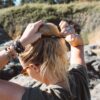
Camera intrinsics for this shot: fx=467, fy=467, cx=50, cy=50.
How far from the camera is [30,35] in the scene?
7.57 ft

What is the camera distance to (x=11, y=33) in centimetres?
2916

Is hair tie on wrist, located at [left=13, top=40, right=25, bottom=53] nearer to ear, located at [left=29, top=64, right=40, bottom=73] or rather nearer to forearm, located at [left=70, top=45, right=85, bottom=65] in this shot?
ear, located at [left=29, top=64, right=40, bottom=73]

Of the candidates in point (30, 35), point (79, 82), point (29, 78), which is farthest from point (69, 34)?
point (29, 78)

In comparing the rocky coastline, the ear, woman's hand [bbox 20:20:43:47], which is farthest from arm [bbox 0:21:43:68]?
the rocky coastline

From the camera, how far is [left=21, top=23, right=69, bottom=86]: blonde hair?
7.88 feet

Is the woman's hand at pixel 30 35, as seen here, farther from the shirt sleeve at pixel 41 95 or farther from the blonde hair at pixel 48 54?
the shirt sleeve at pixel 41 95

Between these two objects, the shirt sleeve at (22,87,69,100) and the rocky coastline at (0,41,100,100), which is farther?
the rocky coastline at (0,41,100,100)

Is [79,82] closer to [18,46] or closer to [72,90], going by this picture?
[72,90]

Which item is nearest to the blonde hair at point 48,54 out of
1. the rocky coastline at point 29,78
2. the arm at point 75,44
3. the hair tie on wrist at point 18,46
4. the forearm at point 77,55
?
the hair tie on wrist at point 18,46

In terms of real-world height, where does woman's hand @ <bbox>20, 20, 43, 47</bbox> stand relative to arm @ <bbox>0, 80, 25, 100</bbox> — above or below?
above

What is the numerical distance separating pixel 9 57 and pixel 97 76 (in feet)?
15.6

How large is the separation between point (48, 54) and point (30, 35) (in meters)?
0.17

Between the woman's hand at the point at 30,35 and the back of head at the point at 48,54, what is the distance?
0.05m

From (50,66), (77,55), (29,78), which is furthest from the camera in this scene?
(29,78)
